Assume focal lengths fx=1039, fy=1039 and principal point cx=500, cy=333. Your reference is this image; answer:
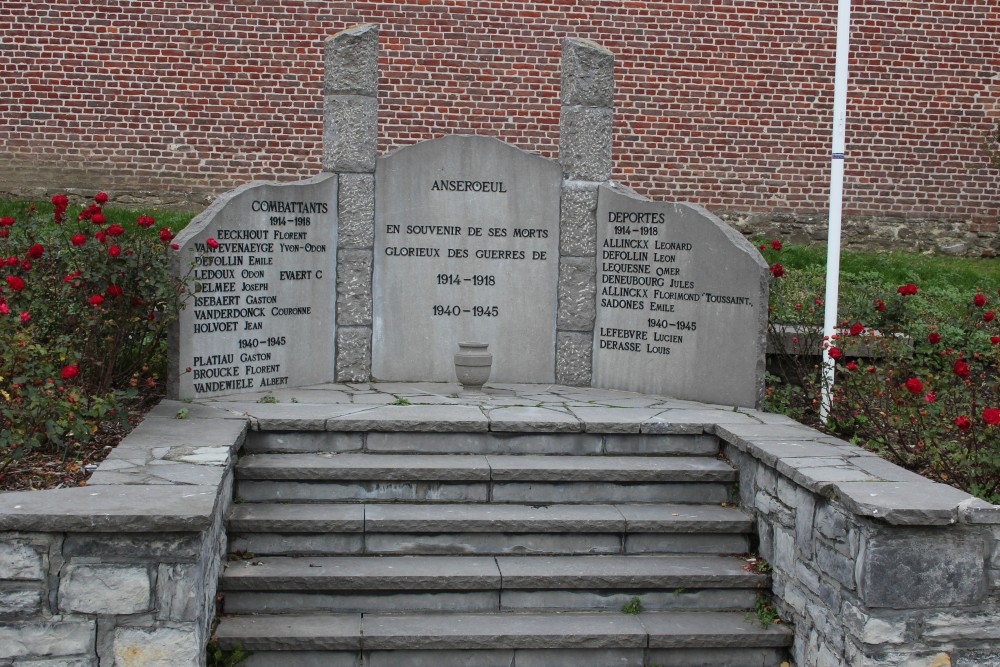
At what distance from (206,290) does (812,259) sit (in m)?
6.78

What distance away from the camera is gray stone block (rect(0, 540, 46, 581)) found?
3.94 meters

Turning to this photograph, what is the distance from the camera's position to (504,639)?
4.70 m

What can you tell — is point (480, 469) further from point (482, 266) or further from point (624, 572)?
point (482, 266)

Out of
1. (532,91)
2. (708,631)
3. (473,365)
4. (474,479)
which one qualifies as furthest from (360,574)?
(532,91)

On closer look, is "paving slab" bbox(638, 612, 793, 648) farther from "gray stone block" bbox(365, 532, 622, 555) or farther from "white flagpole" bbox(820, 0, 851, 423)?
"white flagpole" bbox(820, 0, 851, 423)

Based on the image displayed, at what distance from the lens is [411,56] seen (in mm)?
11953

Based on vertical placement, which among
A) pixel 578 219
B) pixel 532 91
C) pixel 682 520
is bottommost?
pixel 682 520

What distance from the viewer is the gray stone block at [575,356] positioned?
7625 mm

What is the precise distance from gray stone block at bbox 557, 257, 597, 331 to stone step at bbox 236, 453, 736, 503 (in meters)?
1.95

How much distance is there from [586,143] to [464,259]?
4.00 ft

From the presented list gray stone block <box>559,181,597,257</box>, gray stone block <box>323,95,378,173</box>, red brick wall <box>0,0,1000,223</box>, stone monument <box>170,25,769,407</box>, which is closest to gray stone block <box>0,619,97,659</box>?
stone monument <box>170,25,769,407</box>

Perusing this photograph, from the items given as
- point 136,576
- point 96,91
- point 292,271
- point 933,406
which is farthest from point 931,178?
point 136,576

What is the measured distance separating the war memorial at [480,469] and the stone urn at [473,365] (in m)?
0.02

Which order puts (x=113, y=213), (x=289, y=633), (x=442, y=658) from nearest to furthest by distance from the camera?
(x=289, y=633)
(x=442, y=658)
(x=113, y=213)
